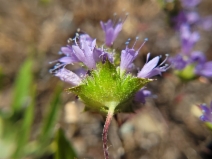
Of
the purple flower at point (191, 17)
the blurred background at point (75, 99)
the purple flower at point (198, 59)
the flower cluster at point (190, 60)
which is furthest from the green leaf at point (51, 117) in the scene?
the purple flower at point (191, 17)

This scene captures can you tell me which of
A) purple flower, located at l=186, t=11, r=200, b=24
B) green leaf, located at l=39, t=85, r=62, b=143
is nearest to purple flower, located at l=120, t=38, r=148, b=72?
green leaf, located at l=39, t=85, r=62, b=143

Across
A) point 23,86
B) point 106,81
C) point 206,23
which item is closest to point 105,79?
point 106,81

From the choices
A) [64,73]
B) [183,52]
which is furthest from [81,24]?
[64,73]

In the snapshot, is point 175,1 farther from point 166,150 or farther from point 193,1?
point 166,150

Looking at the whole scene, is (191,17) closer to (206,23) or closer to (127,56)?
(206,23)

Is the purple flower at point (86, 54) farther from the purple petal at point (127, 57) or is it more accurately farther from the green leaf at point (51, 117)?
the green leaf at point (51, 117)

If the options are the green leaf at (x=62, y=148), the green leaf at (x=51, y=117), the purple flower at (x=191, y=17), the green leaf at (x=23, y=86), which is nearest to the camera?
the green leaf at (x=62, y=148)
